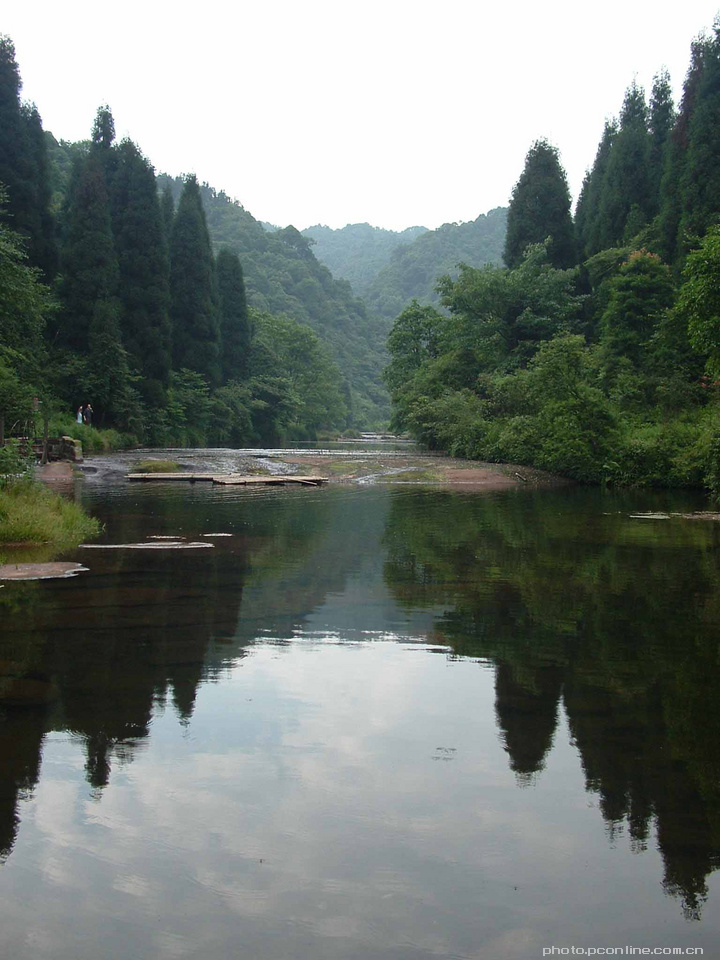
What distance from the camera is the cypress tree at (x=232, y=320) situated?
214ft

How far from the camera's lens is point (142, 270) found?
50125mm

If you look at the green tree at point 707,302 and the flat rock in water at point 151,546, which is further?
the green tree at point 707,302

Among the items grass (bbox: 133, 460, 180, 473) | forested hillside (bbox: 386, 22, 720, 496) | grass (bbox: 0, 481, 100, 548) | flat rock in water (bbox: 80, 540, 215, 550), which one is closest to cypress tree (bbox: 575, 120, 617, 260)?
forested hillside (bbox: 386, 22, 720, 496)

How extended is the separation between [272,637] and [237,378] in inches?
2291

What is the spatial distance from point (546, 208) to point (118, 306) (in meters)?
25.3

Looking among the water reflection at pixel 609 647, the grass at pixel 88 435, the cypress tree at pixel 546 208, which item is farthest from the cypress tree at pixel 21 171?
the water reflection at pixel 609 647

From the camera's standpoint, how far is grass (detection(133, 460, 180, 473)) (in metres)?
29.9

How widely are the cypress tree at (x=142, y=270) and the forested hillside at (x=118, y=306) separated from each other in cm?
7

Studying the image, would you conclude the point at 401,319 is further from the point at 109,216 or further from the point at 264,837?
the point at 264,837

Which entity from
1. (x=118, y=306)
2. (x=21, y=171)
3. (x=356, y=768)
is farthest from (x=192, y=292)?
(x=356, y=768)

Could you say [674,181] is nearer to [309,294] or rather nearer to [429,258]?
[309,294]

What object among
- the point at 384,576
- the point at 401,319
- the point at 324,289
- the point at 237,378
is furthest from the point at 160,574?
the point at 324,289

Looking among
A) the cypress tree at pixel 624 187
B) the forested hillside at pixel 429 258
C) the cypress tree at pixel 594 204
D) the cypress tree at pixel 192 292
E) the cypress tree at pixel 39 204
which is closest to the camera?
the cypress tree at pixel 39 204

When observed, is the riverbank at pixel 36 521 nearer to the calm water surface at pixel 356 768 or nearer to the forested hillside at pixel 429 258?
the calm water surface at pixel 356 768
